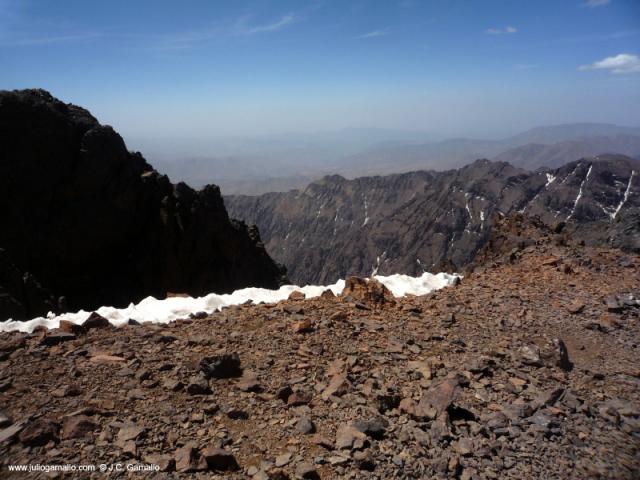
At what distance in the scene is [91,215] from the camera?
27828 millimetres

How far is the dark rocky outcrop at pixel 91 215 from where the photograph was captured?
83.5 ft

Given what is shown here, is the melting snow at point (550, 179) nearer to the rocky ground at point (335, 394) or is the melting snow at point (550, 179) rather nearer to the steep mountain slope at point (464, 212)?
the steep mountain slope at point (464, 212)

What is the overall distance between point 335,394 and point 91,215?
2659 centimetres

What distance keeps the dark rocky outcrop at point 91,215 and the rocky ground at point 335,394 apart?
16746mm

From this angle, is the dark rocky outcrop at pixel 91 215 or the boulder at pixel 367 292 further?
the dark rocky outcrop at pixel 91 215

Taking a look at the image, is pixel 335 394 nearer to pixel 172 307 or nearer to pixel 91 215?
pixel 172 307

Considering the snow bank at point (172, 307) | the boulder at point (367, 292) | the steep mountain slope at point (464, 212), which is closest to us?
the snow bank at point (172, 307)

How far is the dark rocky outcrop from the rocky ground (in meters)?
16.7

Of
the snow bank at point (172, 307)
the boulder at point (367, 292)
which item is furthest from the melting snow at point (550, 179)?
the boulder at point (367, 292)

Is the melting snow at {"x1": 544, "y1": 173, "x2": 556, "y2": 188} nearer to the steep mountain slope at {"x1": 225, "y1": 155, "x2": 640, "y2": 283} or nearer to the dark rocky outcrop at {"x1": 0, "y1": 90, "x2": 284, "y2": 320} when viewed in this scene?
the steep mountain slope at {"x1": 225, "y1": 155, "x2": 640, "y2": 283}

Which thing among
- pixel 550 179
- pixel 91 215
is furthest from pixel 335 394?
pixel 550 179

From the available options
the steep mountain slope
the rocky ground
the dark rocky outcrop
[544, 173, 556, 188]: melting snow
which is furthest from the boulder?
[544, 173, 556, 188]: melting snow

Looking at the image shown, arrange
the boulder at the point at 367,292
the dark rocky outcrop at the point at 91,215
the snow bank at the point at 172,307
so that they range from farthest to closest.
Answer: the dark rocky outcrop at the point at 91,215 < the boulder at the point at 367,292 < the snow bank at the point at 172,307

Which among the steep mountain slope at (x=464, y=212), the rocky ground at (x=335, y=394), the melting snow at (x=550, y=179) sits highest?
the rocky ground at (x=335, y=394)
